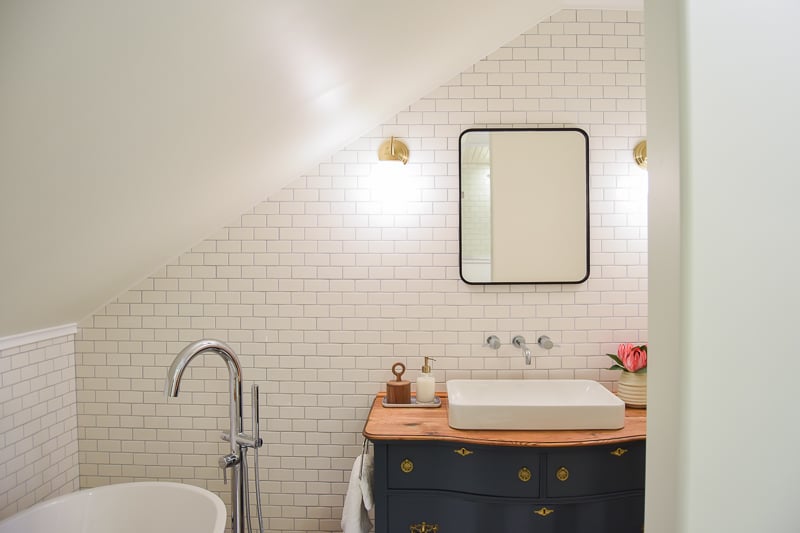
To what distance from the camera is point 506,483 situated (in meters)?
2.21

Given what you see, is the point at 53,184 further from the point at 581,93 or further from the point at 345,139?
the point at 581,93

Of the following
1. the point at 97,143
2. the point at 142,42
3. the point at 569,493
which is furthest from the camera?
the point at 569,493

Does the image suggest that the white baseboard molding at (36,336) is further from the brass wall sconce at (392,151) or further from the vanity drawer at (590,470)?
the vanity drawer at (590,470)

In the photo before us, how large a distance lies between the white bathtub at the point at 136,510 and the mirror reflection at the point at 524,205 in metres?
1.59

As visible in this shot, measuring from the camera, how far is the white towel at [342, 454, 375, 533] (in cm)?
234

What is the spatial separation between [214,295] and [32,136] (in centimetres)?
182

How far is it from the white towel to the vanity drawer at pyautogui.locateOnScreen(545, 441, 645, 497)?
75cm

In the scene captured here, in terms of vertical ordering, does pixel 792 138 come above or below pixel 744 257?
above

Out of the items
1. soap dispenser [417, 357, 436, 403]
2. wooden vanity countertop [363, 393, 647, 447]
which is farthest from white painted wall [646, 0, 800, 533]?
soap dispenser [417, 357, 436, 403]

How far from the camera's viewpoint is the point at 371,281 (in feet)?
9.30

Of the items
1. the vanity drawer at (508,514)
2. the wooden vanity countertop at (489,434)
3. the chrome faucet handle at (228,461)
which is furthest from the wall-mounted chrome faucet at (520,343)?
the chrome faucet handle at (228,461)

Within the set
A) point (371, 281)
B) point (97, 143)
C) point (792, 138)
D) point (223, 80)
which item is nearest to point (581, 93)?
point (371, 281)

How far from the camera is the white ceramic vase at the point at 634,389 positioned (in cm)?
262

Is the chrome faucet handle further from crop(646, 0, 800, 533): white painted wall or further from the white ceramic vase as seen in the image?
the white ceramic vase
